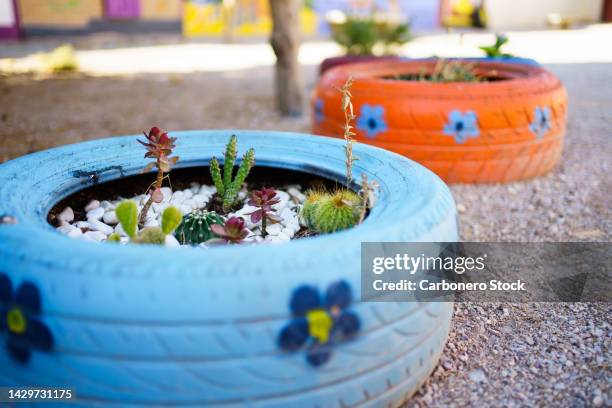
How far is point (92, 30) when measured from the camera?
42.2 feet

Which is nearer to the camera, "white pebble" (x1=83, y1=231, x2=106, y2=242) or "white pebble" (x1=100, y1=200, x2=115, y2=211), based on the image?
"white pebble" (x1=83, y1=231, x2=106, y2=242)

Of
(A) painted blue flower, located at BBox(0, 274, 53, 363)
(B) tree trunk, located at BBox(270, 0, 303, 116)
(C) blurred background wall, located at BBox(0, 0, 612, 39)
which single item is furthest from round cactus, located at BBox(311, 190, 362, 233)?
(C) blurred background wall, located at BBox(0, 0, 612, 39)

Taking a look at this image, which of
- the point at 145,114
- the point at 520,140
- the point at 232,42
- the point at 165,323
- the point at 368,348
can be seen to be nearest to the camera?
the point at 165,323

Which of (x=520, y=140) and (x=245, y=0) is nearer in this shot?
(x=520, y=140)

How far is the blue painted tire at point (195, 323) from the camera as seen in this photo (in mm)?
1200

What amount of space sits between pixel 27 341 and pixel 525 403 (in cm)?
127

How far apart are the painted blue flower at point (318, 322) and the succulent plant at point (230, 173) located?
869 mm

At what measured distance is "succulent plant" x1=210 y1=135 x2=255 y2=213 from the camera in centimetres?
204

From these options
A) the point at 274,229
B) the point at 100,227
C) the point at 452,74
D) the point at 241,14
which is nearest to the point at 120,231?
the point at 100,227

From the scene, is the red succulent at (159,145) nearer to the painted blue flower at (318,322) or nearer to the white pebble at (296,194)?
the white pebble at (296,194)

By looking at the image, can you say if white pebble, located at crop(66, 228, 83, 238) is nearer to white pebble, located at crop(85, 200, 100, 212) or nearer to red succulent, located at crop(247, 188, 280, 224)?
white pebble, located at crop(85, 200, 100, 212)

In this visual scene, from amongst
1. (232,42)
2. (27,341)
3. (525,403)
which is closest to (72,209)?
(27,341)

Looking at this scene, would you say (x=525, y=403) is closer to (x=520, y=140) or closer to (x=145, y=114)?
(x=520, y=140)

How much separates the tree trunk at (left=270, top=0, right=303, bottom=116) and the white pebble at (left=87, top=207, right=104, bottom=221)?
3.28 m
